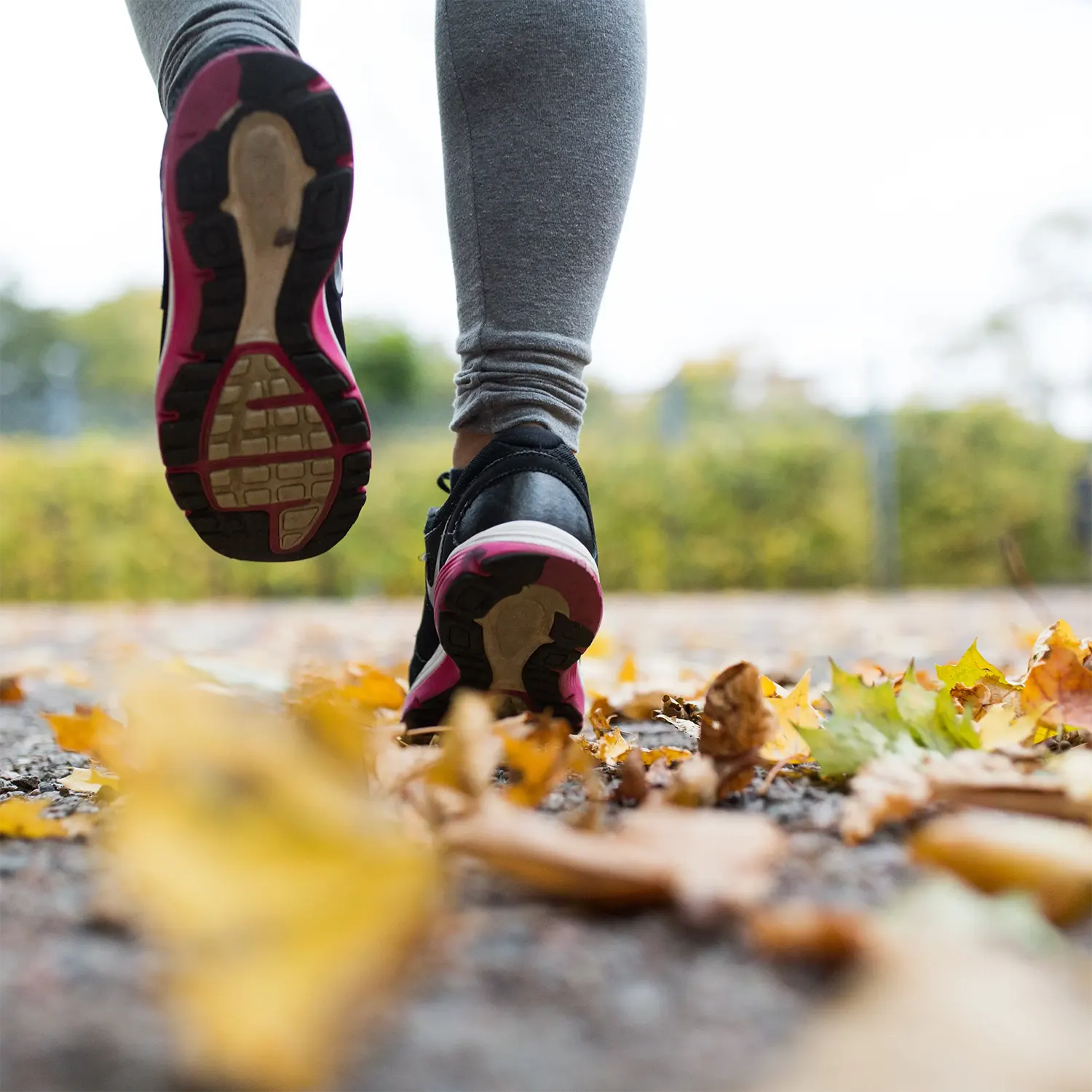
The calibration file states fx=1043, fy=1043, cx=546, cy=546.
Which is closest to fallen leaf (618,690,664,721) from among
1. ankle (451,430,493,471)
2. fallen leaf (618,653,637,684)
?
fallen leaf (618,653,637,684)

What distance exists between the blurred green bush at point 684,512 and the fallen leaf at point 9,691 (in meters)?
7.58

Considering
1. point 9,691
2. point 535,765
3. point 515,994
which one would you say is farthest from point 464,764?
point 9,691

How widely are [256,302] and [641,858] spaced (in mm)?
611

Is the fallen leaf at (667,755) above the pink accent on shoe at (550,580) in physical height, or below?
below

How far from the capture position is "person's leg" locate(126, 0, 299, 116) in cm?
97

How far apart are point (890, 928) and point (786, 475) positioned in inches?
383

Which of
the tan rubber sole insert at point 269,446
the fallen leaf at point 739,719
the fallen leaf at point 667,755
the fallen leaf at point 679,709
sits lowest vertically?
the fallen leaf at point 667,755

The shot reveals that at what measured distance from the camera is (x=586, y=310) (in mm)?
1109

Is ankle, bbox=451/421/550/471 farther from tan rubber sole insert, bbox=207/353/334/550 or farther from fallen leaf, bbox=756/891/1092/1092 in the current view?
fallen leaf, bbox=756/891/1092/1092

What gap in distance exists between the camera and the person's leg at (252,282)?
0.88 meters

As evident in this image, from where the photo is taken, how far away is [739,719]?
0.81 m

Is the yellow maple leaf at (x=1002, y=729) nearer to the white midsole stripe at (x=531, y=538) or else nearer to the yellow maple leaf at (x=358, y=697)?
the white midsole stripe at (x=531, y=538)

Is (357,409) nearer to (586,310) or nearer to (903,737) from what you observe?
(586,310)

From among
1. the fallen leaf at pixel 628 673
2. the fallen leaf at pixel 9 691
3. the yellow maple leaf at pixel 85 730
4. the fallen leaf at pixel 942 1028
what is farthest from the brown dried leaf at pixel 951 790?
the fallen leaf at pixel 9 691
